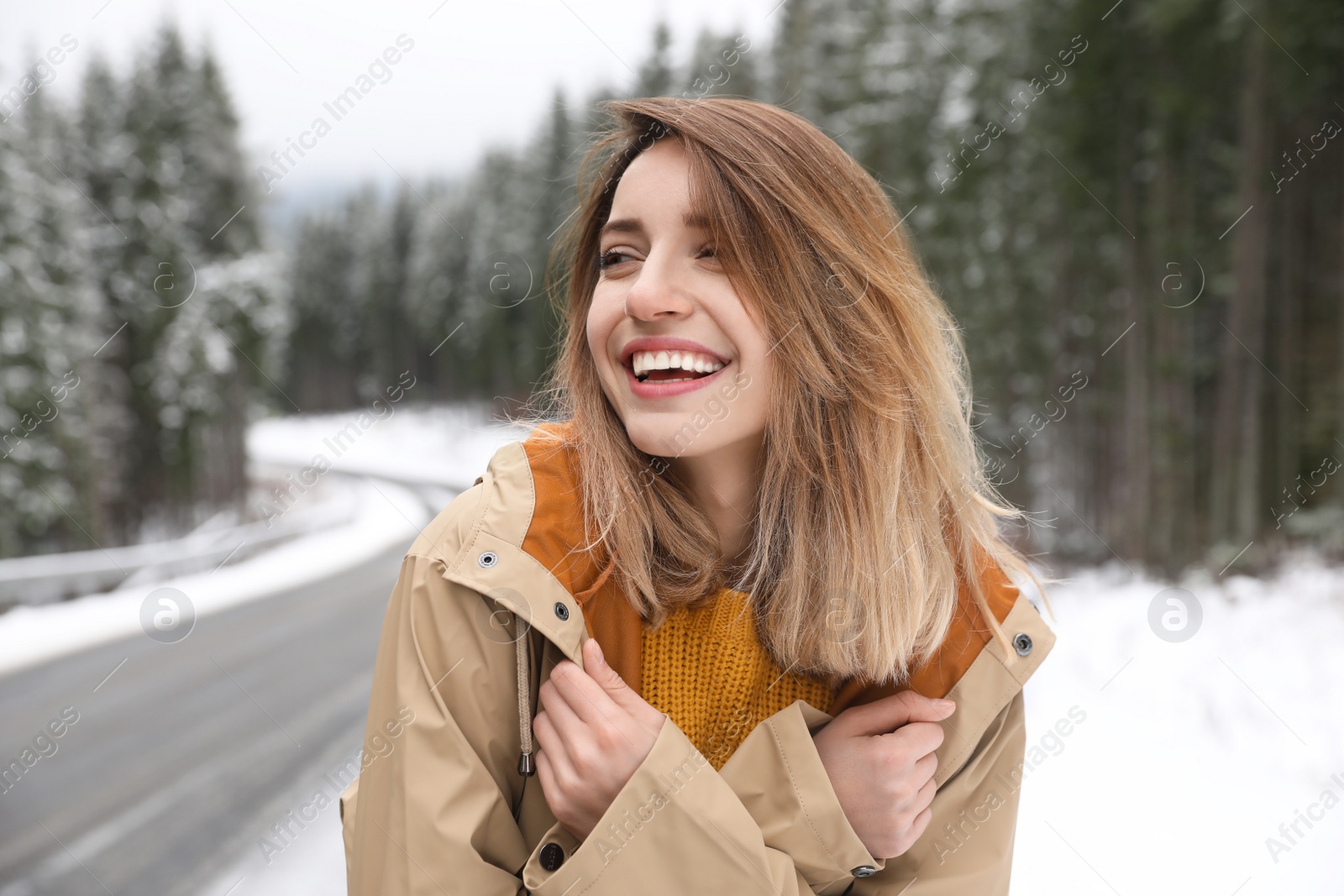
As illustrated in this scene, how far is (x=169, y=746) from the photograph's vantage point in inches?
236

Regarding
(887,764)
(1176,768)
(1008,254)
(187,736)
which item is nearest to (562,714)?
(887,764)

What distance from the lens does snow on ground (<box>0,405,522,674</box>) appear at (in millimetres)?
9383

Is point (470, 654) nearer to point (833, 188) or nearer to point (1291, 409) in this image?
point (833, 188)

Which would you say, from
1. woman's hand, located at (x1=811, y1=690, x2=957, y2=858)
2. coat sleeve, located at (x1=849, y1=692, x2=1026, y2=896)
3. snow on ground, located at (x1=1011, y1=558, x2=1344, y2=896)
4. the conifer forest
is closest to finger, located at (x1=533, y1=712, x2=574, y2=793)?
woman's hand, located at (x1=811, y1=690, x2=957, y2=858)

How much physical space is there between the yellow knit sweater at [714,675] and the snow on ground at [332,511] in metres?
0.75

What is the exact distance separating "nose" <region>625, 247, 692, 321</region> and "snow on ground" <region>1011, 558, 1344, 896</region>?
1330 mm

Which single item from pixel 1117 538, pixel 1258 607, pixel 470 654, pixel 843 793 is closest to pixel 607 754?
pixel 470 654

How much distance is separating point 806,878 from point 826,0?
65.0 ft

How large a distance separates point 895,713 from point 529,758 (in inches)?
31.5

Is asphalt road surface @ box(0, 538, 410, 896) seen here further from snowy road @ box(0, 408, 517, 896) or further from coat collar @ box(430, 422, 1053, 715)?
coat collar @ box(430, 422, 1053, 715)

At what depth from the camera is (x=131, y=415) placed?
83.4 feet

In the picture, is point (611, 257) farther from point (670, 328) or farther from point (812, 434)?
point (812, 434)

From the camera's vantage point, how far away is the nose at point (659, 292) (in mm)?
1704

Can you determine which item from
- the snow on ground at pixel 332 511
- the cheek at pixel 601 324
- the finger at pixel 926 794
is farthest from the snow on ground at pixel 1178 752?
the finger at pixel 926 794
